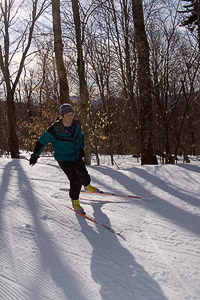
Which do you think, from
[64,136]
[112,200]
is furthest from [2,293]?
[112,200]

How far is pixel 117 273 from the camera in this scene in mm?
2262

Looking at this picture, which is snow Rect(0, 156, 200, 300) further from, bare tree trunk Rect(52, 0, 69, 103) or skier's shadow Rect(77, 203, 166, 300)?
bare tree trunk Rect(52, 0, 69, 103)

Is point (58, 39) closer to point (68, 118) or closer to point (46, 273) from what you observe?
point (68, 118)

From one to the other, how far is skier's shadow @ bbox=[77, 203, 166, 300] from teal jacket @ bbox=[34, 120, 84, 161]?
137 centimetres

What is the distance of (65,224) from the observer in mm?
3408

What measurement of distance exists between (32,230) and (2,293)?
1.23 metres

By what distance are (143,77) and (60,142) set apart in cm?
428

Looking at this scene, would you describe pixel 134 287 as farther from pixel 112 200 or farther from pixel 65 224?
pixel 112 200

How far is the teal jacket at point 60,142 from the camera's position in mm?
4039

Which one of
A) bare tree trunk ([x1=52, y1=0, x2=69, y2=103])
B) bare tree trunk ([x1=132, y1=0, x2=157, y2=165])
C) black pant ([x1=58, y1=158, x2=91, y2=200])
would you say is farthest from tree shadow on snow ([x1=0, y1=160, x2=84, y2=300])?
bare tree trunk ([x1=52, y1=0, x2=69, y2=103])

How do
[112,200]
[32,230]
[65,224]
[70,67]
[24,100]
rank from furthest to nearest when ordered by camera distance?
[24,100] → [70,67] → [112,200] → [65,224] → [32,230]

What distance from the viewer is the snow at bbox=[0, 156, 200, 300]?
202 cm

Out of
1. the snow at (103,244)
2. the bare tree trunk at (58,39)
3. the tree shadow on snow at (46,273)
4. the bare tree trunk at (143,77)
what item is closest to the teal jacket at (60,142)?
the snow at (103,244)

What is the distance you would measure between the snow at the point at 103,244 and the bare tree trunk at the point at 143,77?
2.36 m
